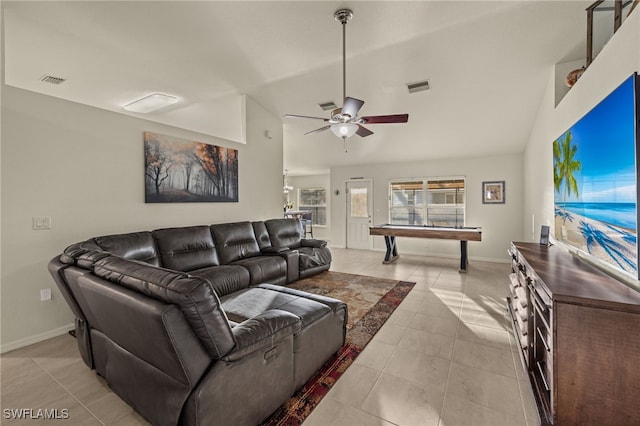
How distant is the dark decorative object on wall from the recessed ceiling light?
1006 millimetres

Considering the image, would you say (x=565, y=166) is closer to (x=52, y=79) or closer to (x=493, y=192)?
(x=493, y=192)

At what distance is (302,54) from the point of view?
352 cm

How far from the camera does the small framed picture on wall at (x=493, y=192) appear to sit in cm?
613

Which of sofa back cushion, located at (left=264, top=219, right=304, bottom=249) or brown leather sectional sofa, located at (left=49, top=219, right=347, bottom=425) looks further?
sofa back cushion, located at (left=264, top=219, right=304, bottom=249)

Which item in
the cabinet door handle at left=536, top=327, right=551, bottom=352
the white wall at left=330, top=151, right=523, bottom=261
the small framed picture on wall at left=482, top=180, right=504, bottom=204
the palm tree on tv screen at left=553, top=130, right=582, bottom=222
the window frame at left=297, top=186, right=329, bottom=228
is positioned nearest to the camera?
the cabinet door handle at left=536, top=327, right=551, bottom=352

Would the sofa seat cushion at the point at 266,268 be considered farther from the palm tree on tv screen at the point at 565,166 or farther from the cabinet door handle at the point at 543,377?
the palm tree on tv screen at the point at 565,166

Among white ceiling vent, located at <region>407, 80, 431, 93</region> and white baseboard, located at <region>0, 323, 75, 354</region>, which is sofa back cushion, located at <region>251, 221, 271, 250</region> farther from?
white ceiling vent, located at <region>407, 80, 431, 93</region>

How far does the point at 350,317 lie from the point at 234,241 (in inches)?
80.1

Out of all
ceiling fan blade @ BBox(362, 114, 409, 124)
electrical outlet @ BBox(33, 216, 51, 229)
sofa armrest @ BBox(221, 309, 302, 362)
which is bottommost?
sofa armrest @ BBox(221, 309, 302, 362)

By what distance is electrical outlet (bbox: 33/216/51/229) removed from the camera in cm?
269

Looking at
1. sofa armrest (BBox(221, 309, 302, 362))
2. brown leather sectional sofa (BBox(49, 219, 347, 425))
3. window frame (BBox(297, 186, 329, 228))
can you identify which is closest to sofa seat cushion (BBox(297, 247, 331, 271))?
brown leather sectional sofa (BBox(49, 219, 347, 425))

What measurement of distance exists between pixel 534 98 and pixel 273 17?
3892 mm

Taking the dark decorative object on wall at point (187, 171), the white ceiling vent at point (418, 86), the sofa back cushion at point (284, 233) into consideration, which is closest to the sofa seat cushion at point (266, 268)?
the sofa back cushion at point (284, 233)

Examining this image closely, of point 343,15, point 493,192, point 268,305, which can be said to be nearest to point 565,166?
point 343,15
